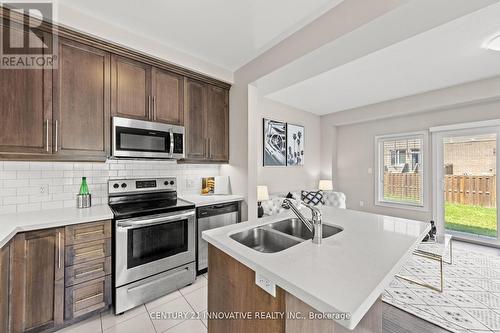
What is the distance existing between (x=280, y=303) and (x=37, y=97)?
7.92 feet


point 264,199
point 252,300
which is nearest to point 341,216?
point 252,300

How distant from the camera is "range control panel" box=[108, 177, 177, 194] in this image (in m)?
2.28

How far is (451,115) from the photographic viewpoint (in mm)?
3904

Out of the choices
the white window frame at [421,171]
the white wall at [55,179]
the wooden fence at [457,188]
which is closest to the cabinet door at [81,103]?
the white wall at [55,179]

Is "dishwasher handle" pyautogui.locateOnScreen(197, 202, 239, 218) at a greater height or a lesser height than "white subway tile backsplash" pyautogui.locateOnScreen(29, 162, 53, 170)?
lesser

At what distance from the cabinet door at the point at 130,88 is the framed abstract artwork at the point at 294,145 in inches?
121

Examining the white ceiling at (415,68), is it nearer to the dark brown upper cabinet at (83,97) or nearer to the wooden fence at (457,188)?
the wooden fence at (457,188)

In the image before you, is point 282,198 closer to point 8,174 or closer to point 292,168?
point 292,168

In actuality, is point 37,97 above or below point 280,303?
above

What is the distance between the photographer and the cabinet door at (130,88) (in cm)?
213

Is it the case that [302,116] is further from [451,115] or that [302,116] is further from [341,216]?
[341,216]

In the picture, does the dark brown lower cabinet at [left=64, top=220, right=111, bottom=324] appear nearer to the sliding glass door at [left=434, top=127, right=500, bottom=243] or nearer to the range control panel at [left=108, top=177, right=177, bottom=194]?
the range control panel at [left=108, top=177, right=177, bottom=194]

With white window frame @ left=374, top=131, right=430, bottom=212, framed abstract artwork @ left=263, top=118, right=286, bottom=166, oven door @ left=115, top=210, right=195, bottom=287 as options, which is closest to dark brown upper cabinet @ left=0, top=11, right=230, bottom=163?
oven door @ left=115, top=210, right=195, bottom=287

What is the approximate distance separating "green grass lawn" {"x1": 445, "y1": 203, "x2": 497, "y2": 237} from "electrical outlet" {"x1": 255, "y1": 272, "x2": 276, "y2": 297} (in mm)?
4911
